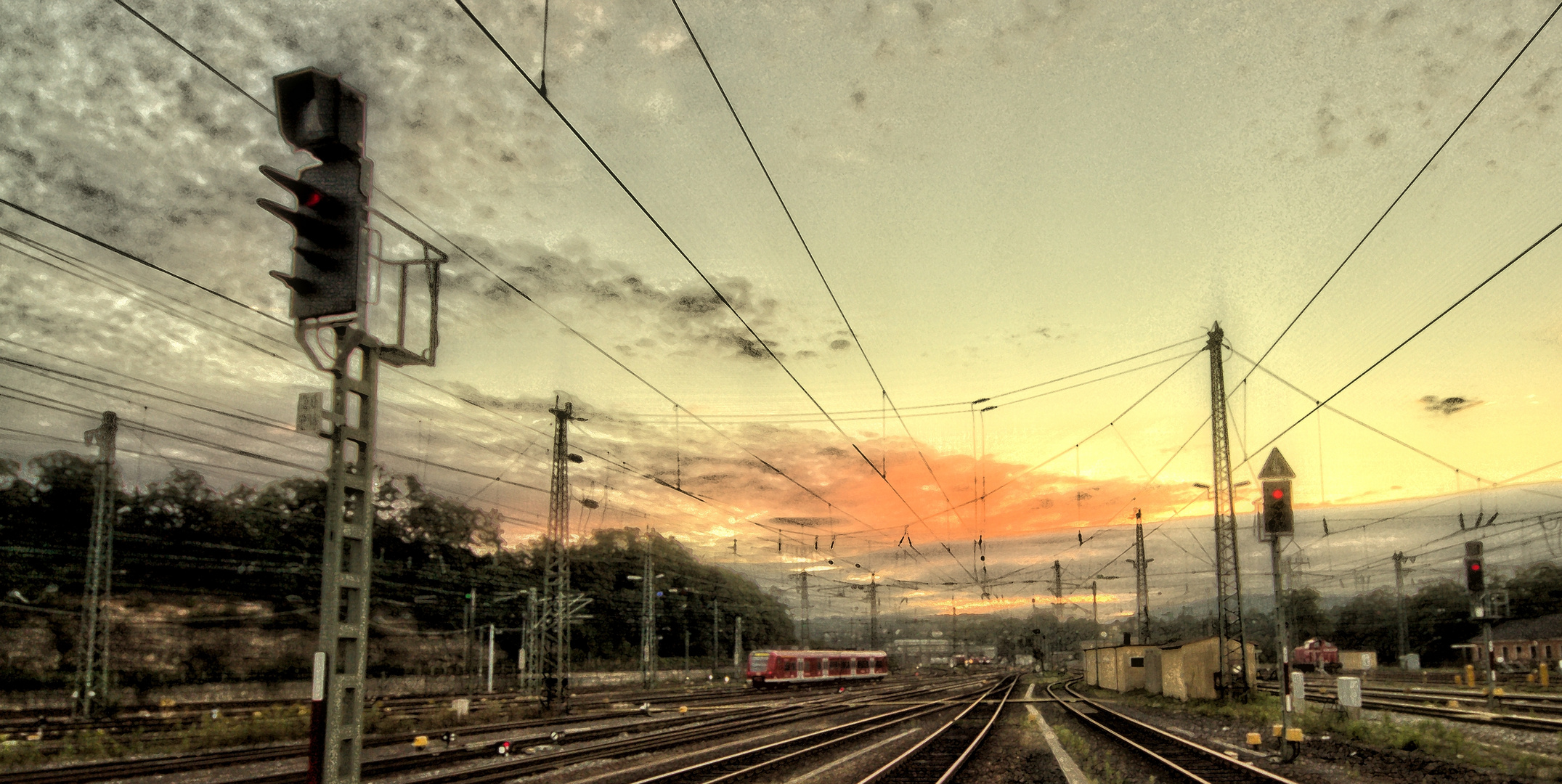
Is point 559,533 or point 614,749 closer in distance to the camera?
point 614,749

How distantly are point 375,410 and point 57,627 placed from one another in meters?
48.3

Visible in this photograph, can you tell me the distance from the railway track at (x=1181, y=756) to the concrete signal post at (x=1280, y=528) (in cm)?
124

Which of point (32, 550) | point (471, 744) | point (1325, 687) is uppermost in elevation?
point (32, 550)

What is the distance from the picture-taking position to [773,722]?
30547 millimetres

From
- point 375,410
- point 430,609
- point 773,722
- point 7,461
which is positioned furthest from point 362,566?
point 430,609

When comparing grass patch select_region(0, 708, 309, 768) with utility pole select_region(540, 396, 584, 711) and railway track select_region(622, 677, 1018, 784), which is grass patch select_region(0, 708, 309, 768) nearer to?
utility pole select_region(540, 396, 584, 711)

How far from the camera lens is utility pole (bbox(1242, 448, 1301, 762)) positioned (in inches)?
693

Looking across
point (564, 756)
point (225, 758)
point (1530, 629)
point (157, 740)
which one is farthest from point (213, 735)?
point (1530, 629)

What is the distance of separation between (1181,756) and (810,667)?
45933mm

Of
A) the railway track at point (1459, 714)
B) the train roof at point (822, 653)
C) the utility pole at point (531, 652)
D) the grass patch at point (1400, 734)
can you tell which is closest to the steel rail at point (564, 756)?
the grass patch at point (1400, 734)

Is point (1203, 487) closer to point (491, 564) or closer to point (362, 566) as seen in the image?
point (362, 566)

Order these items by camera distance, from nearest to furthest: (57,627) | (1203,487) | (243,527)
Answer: (1203,487)
(57,627)
(243,527)

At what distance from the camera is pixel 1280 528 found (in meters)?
17.5

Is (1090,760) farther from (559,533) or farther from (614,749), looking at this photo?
(559,533)
